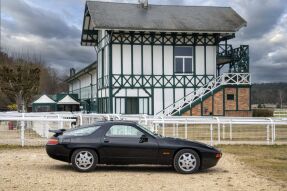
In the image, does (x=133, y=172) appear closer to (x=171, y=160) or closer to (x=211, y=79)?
(x=171, y=160)

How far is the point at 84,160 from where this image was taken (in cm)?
1146

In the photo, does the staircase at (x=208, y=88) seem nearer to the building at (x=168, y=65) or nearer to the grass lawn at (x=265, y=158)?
the building at (x=168, y=65)

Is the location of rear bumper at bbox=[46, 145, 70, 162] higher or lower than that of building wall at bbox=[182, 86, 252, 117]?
lower

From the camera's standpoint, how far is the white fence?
1833cm

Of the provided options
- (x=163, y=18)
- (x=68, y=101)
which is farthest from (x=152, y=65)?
(x=68, y=101)

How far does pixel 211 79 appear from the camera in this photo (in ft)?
120

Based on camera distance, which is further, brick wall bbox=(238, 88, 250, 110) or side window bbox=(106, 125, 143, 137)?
brick wall bbox=(238, 88, 250, 110)

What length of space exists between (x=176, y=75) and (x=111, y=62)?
501cm

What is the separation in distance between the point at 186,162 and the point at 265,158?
14.1 ft

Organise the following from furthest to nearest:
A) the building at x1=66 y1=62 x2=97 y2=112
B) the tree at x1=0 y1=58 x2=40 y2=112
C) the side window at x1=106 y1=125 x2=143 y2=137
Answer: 1. the building at x1=66 y1=62 x2=97 y2=112
2. the tree at x1=0 y1=58 x2=40 y2=112
3. the side window at x1=106 y1=125 x2=143 y2=137

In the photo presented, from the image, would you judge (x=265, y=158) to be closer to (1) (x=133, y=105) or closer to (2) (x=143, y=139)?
(2) (x=143, y=139)

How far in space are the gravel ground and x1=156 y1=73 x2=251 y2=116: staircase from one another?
21.5 m

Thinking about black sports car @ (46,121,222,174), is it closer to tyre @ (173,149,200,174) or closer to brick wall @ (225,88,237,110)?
tyre @ (173,149,200,174)

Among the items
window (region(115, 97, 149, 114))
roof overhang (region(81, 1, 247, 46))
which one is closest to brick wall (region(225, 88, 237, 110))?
roof overhang (region(81, 1, 247, 46))
